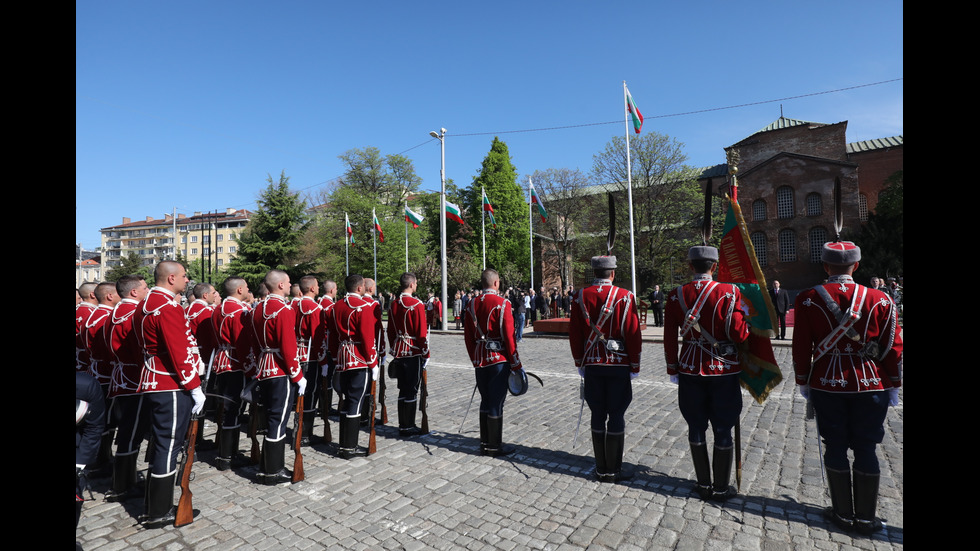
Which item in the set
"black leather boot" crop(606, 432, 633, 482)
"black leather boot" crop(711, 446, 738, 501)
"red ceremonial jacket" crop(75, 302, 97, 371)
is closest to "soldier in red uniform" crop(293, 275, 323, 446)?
"red ceremonial jacket" crop(75, 302, 97, 371)

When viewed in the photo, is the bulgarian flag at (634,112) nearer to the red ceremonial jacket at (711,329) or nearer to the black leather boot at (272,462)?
the red ceremonial jacket at (711,329)

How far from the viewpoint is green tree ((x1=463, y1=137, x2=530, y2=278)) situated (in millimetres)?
50125

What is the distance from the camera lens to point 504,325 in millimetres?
6031

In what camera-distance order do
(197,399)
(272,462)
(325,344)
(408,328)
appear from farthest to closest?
(325,344)
(408,328)
(272,462)
(197,399)

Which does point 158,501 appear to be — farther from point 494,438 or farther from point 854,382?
point 854,382

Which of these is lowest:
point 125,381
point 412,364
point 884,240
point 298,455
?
point 298,455

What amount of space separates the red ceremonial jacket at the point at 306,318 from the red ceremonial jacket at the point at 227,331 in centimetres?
62

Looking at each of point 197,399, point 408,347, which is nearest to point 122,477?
point 197,399

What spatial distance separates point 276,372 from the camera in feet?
17.7

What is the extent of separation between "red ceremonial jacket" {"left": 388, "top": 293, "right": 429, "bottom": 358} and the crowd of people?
0.02m

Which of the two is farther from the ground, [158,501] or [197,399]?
[197,399]

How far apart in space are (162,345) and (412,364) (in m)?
3.22
